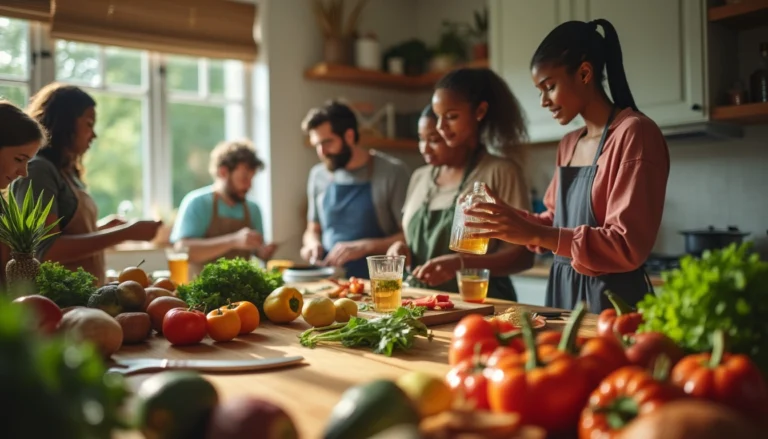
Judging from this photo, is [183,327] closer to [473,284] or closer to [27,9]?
[473,284]

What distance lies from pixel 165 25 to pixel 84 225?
86.0 inches

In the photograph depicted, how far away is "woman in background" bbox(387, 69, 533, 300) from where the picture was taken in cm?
249

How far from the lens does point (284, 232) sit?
4652 mm

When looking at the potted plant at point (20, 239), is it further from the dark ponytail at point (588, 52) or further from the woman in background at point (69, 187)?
the dark ponytail at point (588, 52)

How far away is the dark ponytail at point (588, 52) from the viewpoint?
1919 millimetres

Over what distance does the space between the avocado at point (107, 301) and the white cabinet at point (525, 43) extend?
3.01 metres

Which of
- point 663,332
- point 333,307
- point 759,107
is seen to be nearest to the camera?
point 663,332

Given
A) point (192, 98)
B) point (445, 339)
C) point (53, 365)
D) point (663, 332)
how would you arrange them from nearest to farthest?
1. point (53, 365)
2. point (663, 332)
3. point (445, 339)
4. point (192, 98)

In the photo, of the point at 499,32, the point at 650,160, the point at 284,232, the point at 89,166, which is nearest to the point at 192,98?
the point at 89,166

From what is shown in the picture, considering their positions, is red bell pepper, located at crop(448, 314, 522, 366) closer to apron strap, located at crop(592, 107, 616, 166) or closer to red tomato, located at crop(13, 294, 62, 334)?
red tomato, located at crop(13, 294, 62, 334)

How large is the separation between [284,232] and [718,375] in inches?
158

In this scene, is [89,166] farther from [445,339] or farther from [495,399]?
[495,399]

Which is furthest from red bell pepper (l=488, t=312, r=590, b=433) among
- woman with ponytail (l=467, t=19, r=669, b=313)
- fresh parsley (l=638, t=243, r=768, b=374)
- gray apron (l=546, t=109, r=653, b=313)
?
gray apron (l=546, t=109, r=653, b=313)

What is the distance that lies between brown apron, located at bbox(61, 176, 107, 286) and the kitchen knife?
1232 mm
